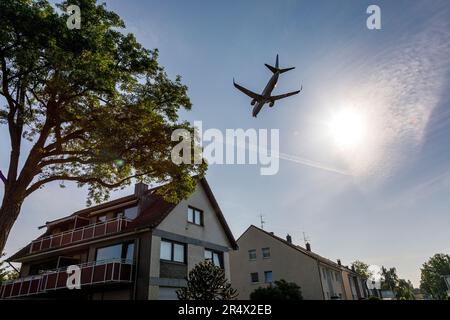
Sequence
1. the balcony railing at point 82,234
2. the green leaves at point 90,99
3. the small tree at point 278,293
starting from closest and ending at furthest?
the green leaves at point 90,99
the balcony railing at point 82,234
the small tree at point 278,293

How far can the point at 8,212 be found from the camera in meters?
11.4

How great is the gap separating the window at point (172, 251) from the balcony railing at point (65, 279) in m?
2.14

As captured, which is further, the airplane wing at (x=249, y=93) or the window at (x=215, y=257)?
the window at (x=215, y=257)

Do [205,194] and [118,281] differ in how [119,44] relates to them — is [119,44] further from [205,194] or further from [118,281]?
[205,194]

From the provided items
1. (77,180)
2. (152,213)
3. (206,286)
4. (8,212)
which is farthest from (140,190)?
(206,286)

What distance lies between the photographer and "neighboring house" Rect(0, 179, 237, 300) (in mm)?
18172

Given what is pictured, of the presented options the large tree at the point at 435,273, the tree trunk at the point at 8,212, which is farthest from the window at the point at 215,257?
the large tree at the point at 435,273

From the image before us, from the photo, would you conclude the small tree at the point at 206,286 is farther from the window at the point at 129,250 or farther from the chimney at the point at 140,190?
the chimney at the point at 140,190

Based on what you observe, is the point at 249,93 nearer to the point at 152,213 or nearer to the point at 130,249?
the point at 152,213

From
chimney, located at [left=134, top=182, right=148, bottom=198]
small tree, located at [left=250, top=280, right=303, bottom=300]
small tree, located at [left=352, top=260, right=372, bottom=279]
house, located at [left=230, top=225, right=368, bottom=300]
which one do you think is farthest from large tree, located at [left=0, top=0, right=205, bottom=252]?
small tree, located at [left=352, top=260, right=372, bottom=279]

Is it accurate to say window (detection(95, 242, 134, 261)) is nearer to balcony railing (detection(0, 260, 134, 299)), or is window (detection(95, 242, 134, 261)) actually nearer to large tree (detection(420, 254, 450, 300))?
balcony railing (detection(0, 260, 134, 299))

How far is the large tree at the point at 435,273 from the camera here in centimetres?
10088

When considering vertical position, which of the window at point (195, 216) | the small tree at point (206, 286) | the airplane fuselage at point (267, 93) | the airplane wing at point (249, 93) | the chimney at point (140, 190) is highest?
the airplane wing at point (249, 93)

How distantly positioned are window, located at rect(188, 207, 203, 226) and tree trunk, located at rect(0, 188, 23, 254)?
1292 centimetres
